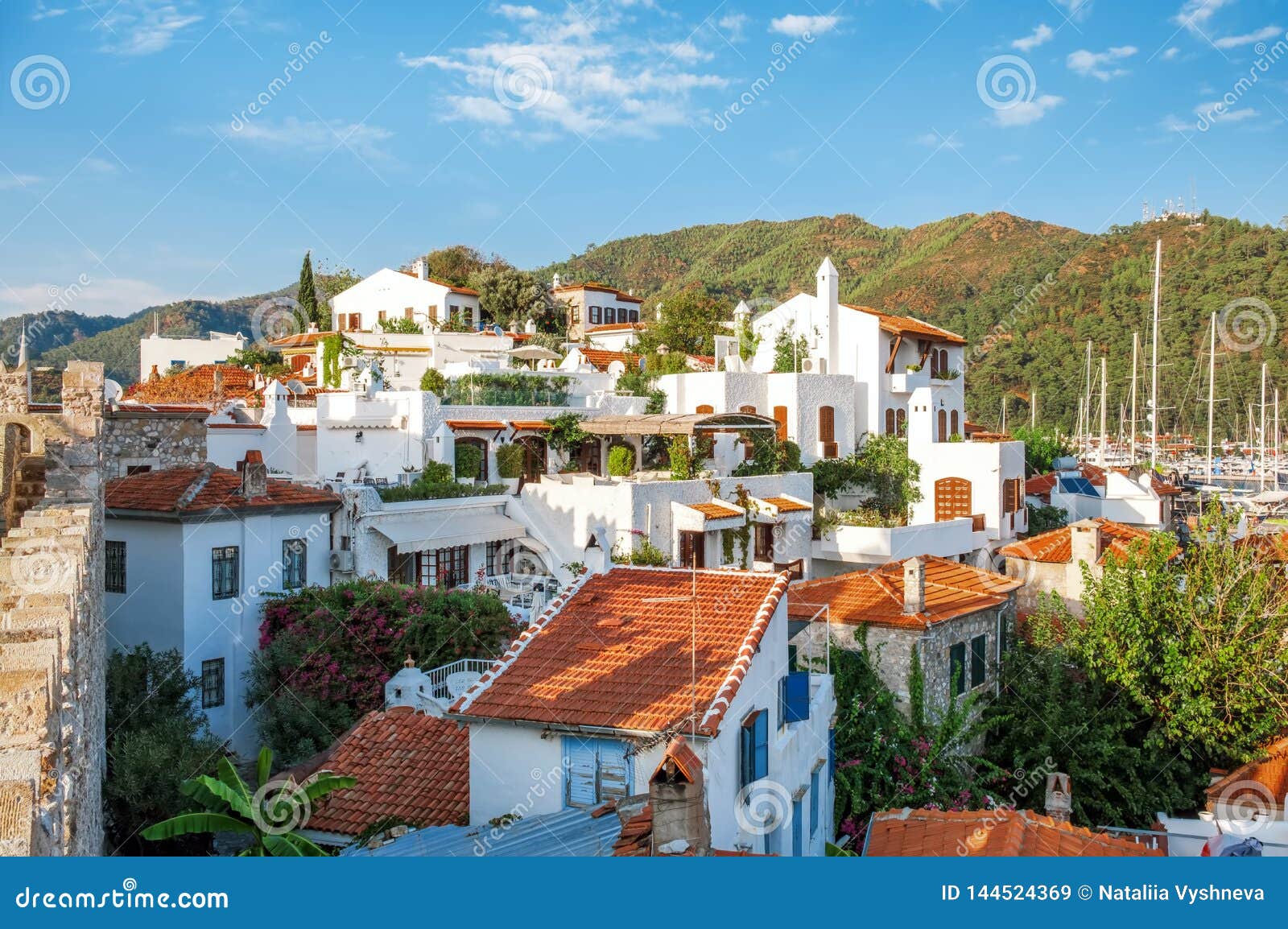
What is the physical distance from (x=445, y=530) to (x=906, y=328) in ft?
60.9

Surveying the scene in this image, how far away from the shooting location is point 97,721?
34.4 ft

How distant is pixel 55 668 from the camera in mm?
5270

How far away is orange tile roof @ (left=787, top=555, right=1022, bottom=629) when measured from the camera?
17375 millimetres

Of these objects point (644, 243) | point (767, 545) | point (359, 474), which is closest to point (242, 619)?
point (359, 474)

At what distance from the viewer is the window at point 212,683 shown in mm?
16922

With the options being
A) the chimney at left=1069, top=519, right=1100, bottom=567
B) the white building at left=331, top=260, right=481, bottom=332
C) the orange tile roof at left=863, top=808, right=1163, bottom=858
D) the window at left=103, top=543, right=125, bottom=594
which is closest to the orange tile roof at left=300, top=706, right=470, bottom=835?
the orange tile roof at left=863, top=808, right=1163, bottom=858

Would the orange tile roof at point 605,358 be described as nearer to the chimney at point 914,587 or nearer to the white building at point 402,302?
the white building at point 402,302

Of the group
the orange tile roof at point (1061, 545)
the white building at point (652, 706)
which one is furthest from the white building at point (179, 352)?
the white building at point (652, 706)

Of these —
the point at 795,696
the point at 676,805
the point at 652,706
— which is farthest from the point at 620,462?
the point at 676,805

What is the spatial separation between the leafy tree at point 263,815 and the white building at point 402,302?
3587cm

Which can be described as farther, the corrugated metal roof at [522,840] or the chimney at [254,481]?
the chimney at [254,481]

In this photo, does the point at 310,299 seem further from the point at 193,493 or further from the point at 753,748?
the point at 753,748

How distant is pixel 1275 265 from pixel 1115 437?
79.3ft

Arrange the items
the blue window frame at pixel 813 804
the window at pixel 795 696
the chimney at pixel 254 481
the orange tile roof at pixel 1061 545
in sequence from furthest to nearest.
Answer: the orange tile roof at pixel 1061 545, the chimney at pixel 254 481, the blue window frame at pixel 813 804, the window at pixel 795 696
